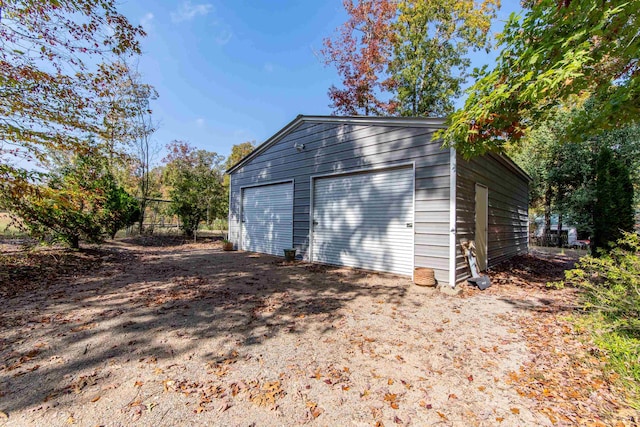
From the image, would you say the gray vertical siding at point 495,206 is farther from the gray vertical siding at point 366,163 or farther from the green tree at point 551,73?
the green tree at point 551,73

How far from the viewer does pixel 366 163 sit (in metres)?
6.16

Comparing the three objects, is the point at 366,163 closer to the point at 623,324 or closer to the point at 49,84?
the point at 623,324

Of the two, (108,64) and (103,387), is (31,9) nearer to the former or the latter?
(108,64)

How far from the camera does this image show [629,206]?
8.55 m

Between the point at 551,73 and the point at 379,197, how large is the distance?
3.52 meters

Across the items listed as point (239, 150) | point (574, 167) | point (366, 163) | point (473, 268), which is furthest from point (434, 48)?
point (239, 150)

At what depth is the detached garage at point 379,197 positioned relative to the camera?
5055 millimetres

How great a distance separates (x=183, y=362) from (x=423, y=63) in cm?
1627

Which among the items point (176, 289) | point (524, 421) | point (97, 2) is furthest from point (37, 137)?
point (524, 421)

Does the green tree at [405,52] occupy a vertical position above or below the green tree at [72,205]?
above

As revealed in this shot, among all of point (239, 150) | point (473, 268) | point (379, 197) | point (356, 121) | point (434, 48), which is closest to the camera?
point (473, 268)

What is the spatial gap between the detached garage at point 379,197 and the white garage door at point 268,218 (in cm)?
4

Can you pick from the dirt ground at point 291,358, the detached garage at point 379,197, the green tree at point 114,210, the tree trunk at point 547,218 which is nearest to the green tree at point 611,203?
the detached garage at point 379,197

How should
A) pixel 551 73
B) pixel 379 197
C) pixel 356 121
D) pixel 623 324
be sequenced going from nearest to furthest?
pixel 623 324 → pixel 551 73 → pixel 379 197 → pixel 356 121
